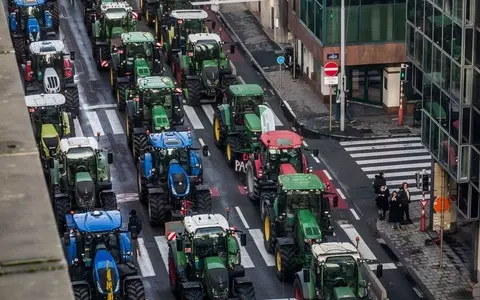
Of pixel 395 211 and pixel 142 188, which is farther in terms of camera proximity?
pixel 142 188

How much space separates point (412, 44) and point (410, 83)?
13607 mm

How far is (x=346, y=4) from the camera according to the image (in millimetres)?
62906

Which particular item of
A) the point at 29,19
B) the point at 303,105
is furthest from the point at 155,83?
the point at 29,19

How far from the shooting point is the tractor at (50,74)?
63.7 meters

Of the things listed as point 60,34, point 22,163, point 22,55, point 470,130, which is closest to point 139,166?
point 470,130

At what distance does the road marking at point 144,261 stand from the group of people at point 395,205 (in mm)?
9548

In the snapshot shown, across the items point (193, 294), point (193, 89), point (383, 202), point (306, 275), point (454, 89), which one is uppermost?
point (454, 89)

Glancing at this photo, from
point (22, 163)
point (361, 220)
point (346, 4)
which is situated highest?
point (22, 163)

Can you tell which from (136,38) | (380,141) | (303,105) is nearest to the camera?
(380,141)

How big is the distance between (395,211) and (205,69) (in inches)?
746

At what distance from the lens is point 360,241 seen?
47.6m

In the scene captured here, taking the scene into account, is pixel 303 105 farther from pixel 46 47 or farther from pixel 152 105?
pixel 46 47

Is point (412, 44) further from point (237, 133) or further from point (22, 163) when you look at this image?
point (22, 163)

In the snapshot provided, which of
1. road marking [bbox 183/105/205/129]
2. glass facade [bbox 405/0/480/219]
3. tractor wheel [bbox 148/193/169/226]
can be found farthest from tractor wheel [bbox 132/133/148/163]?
glass facade [bbox 405/0/480/219]
